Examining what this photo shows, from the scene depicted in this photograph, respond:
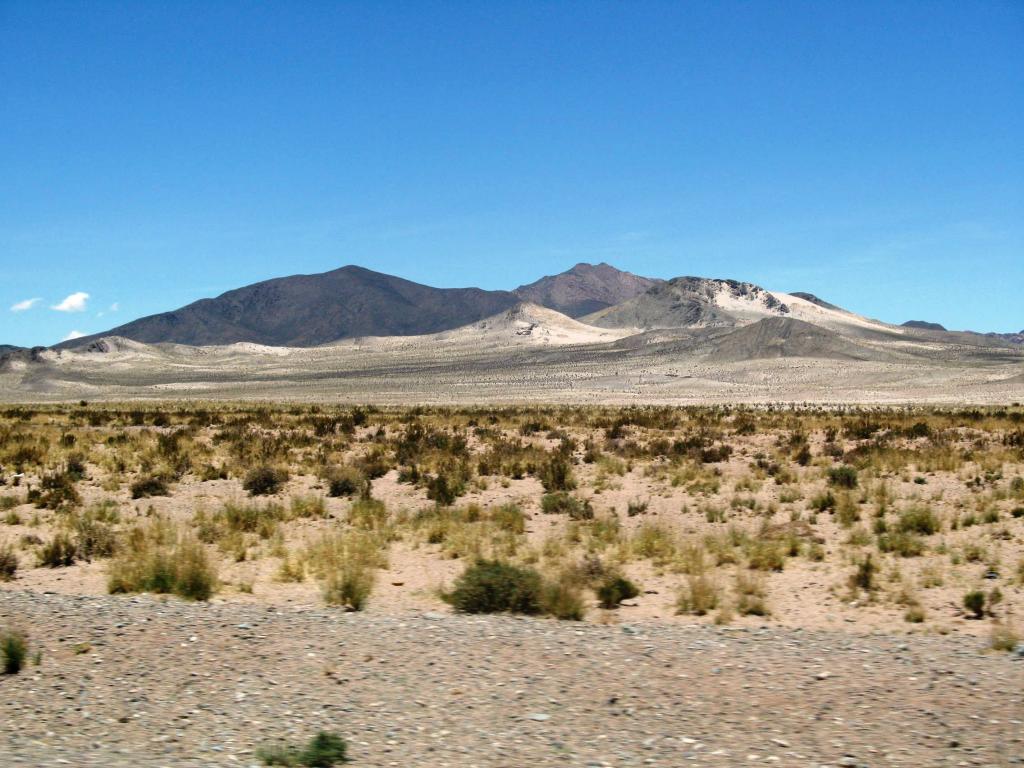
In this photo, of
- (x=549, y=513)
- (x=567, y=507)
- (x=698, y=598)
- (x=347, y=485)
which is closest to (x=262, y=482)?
(x=347, y=485)

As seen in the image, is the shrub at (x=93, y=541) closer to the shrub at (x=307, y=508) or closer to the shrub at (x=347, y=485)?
the shrub at (x=307, y=508)

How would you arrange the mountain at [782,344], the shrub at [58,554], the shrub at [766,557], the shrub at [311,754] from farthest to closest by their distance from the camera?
the mountain at [782,344]
the shrub at [58,554]
the shrub at [766,557]
the shrub at [311,754]

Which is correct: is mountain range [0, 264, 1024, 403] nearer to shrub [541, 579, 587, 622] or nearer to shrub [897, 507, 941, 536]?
shrub [897, 507, 941, 536]

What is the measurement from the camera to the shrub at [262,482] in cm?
1971

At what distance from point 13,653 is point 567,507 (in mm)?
11343

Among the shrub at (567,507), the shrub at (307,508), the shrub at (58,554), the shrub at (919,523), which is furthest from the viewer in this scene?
the shrub at (307,508)

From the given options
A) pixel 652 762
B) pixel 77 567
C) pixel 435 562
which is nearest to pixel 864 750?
pixel 652 762

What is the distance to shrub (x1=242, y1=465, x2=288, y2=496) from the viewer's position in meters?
19.7

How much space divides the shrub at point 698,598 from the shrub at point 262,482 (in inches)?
455

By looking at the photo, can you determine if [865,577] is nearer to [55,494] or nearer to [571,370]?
[55,494]

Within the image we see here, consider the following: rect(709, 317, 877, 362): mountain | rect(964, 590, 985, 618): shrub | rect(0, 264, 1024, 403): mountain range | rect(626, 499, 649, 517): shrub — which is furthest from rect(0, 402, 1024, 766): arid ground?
rect(709, 317, 877, 362): mountain

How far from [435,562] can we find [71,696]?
23.0ft

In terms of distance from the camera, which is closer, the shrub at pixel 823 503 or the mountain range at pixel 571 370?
the shrub at pixel 823 503

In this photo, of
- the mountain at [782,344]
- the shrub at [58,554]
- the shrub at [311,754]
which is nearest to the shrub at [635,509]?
the shrub at [58,554]
